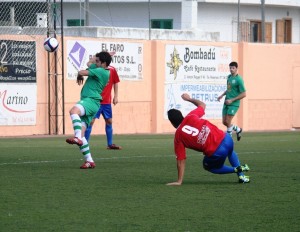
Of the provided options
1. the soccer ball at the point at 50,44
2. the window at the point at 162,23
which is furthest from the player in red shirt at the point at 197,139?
the window at the point at 162,23

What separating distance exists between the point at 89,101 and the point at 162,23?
3109cm

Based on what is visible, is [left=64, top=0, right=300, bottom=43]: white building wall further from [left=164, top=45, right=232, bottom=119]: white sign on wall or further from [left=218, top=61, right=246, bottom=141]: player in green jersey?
[left=218, top=61, right=246, bottom=141]: player in green jersey

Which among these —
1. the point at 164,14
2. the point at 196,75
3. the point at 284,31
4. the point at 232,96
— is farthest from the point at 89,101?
the point at 284,31

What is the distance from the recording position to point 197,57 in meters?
→ 33.0

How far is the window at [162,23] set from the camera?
4595 cm

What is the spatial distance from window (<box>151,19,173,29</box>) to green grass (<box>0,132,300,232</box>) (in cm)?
2767

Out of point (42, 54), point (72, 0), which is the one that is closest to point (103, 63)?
point (42, 54)

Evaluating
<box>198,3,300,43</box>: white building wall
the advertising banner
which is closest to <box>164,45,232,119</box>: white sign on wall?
the advertising banner

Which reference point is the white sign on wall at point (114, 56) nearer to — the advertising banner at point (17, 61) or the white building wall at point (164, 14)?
the advertising banner at point (17, 61)

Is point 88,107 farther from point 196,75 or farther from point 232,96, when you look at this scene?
point 196,75

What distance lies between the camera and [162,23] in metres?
46.2

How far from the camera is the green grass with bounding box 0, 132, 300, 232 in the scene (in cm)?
964

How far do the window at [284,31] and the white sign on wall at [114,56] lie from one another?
1884 centimetres

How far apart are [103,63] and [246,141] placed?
33.3 ft
